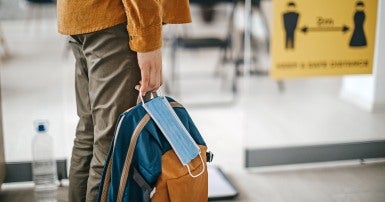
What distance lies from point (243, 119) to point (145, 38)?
7.25ft

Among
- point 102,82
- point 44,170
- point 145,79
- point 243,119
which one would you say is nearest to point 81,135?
point 102,82

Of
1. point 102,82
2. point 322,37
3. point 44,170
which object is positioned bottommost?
point 44,170

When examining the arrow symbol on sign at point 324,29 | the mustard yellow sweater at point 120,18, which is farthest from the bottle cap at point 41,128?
the arrow symbol on sign at point 324,29

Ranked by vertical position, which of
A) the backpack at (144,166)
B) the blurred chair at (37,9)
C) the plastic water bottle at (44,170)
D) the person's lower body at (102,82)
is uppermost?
the blurred chair at (37,9)

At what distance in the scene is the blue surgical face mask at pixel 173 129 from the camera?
1.56 meters

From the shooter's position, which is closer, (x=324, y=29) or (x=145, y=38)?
(x=145, y=38)

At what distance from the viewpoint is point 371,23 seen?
252 centimetres

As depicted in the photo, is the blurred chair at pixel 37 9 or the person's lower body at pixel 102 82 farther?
the blurred chair at pixel 37 9

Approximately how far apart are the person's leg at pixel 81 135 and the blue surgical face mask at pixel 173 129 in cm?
31

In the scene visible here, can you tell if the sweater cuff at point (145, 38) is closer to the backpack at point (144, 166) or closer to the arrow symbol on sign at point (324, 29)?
the backpack at point (144, 166)

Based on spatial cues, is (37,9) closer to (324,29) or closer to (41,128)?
(41,128)

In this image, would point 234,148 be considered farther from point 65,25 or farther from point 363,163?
point 65,25

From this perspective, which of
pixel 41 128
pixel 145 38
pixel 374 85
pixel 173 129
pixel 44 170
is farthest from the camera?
pixel 374 85

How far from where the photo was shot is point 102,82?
62.4 inches
